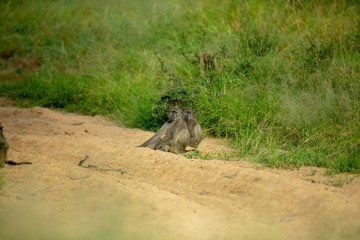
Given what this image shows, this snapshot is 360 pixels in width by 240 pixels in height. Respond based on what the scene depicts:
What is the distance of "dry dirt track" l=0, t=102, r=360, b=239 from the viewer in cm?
308

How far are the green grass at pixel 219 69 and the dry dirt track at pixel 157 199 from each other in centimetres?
92

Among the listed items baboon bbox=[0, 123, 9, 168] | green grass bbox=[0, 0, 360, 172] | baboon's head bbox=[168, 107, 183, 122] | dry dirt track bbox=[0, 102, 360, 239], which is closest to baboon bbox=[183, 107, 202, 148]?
baboon's head bbox=[168, 107, 183, 122]

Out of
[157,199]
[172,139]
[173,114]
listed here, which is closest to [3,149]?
[157,199]

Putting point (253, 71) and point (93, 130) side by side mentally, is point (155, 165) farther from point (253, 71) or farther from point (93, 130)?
point (253, 71)

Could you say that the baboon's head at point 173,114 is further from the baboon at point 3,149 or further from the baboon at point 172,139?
the baboon at point 3,149

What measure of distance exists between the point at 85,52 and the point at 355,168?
761 cm

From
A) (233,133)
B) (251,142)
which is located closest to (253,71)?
(233,133)

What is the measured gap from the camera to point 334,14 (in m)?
8.91

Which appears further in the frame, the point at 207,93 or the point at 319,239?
the point at 207,93

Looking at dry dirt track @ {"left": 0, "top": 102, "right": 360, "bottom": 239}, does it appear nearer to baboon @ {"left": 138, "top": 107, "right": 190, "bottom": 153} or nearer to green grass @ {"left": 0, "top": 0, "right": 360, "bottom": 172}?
baboon @ {"left": 138, "top": 107, "right": 190, "bottom": 153}

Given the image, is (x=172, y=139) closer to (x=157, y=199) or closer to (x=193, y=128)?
(x=193, y=128)

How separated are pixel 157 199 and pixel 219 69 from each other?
12.7 feet

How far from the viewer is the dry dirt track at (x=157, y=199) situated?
3.08m

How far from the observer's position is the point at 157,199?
3.60 m
